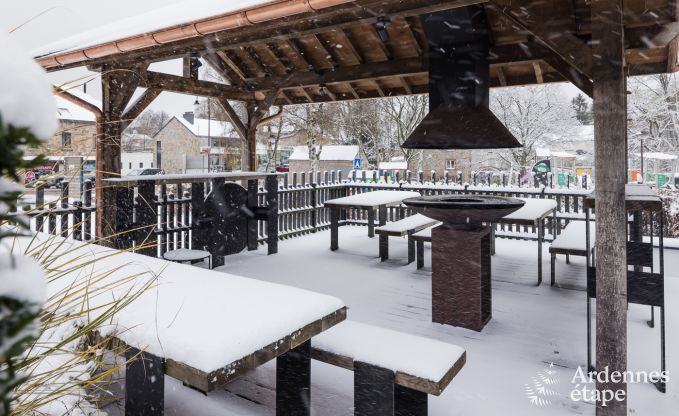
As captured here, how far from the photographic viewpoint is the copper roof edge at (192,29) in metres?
3.53

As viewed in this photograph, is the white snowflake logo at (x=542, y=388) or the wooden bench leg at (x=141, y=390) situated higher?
the wooden bench leg at (x=141, y=390)

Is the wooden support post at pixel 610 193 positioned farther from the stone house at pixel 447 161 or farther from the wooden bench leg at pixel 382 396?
the stone house at pixel 447 161

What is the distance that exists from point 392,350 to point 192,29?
3.55 m

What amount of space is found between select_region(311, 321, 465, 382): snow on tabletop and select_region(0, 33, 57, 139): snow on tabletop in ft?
6.05

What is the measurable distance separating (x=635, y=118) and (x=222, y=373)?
73.1 feet

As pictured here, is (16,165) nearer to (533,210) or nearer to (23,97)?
(23,97)

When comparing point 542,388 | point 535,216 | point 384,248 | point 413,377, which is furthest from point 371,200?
point 413,377

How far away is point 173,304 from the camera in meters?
2.00

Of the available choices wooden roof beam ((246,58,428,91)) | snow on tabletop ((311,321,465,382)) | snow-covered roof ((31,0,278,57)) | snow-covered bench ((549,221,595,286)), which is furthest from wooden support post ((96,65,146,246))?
snow-covered bench ((549,221,595,286))

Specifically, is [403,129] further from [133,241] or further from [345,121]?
[133,241]

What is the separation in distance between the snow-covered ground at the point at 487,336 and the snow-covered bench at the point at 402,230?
0.19m

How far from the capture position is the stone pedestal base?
4.09 metres

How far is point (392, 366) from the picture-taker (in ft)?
6.77

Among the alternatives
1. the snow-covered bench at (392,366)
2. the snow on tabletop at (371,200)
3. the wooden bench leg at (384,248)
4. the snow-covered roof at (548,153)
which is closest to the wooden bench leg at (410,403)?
the snow-covered bench at (392,366)
